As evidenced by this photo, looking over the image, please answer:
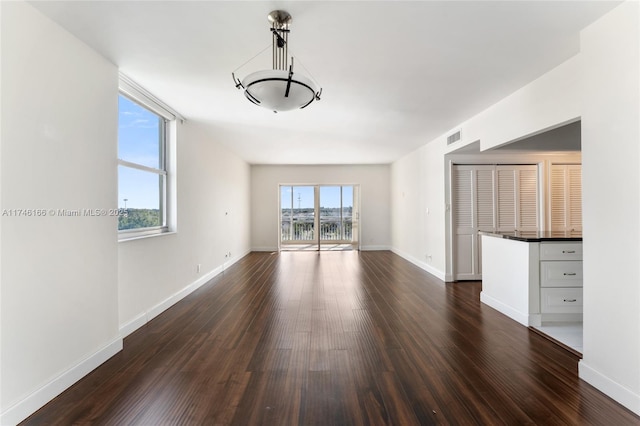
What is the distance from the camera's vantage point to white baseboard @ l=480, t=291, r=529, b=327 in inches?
124

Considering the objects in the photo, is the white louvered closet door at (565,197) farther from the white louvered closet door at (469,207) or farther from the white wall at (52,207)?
the white wall at (52,207)

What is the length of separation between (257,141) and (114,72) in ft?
9.66

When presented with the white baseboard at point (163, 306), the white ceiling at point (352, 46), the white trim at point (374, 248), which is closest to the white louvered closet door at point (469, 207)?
the white ceiling at point (352, 46)

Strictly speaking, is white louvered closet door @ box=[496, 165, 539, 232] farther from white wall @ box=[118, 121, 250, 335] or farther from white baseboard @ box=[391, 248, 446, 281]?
white wall @ box=[118, 121, 250, 335]

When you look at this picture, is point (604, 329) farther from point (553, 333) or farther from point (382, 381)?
point (382, 381)

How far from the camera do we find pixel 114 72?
262cm

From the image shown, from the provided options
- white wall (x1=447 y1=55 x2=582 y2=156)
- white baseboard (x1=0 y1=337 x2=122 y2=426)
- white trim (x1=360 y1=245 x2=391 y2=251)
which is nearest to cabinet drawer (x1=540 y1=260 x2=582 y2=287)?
white wall (x1=447 y1=55 x2=582 y2=156)

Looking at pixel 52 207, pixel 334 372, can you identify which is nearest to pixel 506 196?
pixel 334 372

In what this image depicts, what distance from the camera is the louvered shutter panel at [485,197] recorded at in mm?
4957

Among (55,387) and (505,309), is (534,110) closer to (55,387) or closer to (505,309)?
(505,309)

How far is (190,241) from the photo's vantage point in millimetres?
4398

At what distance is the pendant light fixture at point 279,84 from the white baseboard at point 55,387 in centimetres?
235

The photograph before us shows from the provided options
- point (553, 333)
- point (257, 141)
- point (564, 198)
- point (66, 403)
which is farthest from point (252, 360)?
point (564, 198)

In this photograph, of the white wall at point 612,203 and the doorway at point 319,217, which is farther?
the doorway at point 319,217
